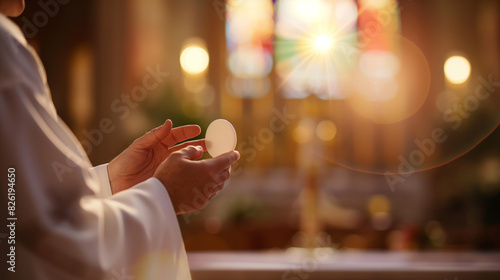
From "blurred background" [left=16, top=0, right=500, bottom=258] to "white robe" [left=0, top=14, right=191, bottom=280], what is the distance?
24.2ft

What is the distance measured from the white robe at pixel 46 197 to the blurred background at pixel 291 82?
7.38 meters

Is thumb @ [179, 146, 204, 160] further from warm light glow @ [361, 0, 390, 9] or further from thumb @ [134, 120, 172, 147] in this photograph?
warm light glow @ [361, 0, 390, 9]

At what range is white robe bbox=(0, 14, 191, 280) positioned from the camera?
93 centimetres

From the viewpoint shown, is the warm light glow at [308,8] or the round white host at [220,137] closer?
the round white host at [220,137]

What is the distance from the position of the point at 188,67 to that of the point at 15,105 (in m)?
8.22

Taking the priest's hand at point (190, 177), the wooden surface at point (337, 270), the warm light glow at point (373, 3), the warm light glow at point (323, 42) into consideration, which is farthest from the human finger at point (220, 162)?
the warm light glow at point (373, 3)

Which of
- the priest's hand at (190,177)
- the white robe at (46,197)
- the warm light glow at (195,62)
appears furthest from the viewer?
the warm light glow at (195,62)

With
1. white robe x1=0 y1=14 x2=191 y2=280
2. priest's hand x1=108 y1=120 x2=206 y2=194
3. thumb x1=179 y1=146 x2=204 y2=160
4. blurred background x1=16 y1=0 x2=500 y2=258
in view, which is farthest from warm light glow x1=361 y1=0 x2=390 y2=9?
white robe x1=0 y1=14 x2=191 y2=280

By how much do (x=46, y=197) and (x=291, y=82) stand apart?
28.1 ft

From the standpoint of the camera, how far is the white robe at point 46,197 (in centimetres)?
93

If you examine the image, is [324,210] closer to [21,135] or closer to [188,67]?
[188,67]

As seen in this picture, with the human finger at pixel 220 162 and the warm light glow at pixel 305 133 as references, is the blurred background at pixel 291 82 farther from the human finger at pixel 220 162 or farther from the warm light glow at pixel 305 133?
the human finger at pixel 220 162

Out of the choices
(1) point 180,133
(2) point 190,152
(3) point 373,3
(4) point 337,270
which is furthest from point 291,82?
(2) point 190,152

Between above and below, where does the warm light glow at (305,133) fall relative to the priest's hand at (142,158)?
below
